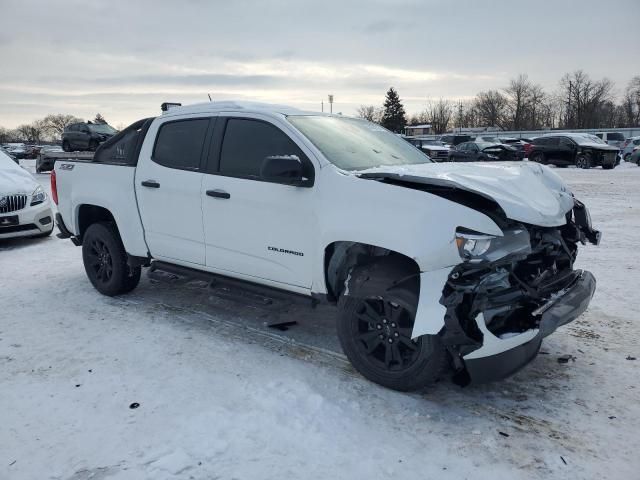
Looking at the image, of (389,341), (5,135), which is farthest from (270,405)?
(5,135)

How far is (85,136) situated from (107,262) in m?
23.7

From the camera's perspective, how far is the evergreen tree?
8238cm

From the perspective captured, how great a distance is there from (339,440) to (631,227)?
7.75 meters

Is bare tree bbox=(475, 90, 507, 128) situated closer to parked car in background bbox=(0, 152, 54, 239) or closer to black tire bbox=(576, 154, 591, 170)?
black tire bbox=(576, 154, 591, 170)

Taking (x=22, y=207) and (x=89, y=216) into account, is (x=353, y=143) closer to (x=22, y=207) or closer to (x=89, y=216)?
(x=89, y=216)

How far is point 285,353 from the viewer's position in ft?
13.2

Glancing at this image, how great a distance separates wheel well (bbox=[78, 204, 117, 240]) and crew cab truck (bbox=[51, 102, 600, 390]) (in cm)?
45

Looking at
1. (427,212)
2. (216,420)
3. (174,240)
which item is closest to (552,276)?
(427,212)

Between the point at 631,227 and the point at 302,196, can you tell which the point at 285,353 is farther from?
the point at 631,227

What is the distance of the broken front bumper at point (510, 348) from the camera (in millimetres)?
2977

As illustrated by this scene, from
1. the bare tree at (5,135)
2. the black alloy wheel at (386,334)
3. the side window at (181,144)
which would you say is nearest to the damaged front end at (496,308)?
the black alloy wheel at (386,334)

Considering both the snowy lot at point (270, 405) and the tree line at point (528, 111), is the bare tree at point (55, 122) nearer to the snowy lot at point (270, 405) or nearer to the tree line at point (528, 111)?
the tree line at point (528, 111)

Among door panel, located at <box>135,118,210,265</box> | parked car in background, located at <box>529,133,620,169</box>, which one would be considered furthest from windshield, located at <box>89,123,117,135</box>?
door panel, located at <box>135,118,210,265</box>

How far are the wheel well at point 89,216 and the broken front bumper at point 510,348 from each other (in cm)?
411
